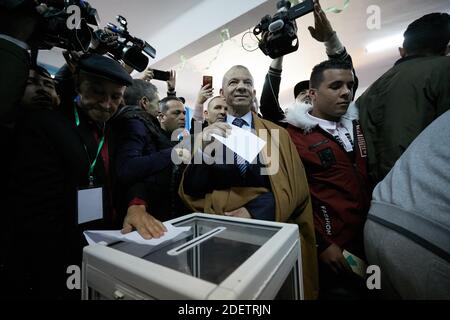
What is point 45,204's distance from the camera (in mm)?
767

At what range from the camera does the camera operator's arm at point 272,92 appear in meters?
1.41

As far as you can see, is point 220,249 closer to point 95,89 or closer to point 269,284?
point 269,284

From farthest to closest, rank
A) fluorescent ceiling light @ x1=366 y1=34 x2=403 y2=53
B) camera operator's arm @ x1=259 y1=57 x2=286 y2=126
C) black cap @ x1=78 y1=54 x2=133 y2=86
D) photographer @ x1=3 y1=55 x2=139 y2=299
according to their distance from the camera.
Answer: fluorescent ceiling light @ x1=366 y1=34 x2=403 y2=53
camera operator's arm @ x1=259 y1=57 x2=286 y2=126
black cap @ x1=78 y1=54 x2=133 y2=86
photographer @ x1=3 y1=55 x2=139 y2=299

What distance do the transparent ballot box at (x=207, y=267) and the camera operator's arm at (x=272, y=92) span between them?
1011 millimetres

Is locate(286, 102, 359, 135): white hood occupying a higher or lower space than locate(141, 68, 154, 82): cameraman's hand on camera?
lower

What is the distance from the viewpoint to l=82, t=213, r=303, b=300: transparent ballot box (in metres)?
0.29

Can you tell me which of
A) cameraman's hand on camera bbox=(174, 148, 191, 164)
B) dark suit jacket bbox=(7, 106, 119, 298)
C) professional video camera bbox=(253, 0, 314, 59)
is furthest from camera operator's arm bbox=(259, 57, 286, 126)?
dark suit jacket bbox=(7, 106, 119, 298)

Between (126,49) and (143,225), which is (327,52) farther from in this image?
(143,225)

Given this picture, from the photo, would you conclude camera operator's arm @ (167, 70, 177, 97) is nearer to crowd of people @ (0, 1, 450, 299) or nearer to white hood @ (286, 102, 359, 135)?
crowd of people @ (0, 1, 450, 299)

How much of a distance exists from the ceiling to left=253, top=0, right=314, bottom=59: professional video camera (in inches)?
37.7

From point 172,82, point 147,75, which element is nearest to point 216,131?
point 147,75

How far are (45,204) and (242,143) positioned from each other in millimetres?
770

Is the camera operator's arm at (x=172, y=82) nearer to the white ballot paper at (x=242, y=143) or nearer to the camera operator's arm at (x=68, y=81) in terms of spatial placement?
the camera operator's arm at (x=68, y=81)
